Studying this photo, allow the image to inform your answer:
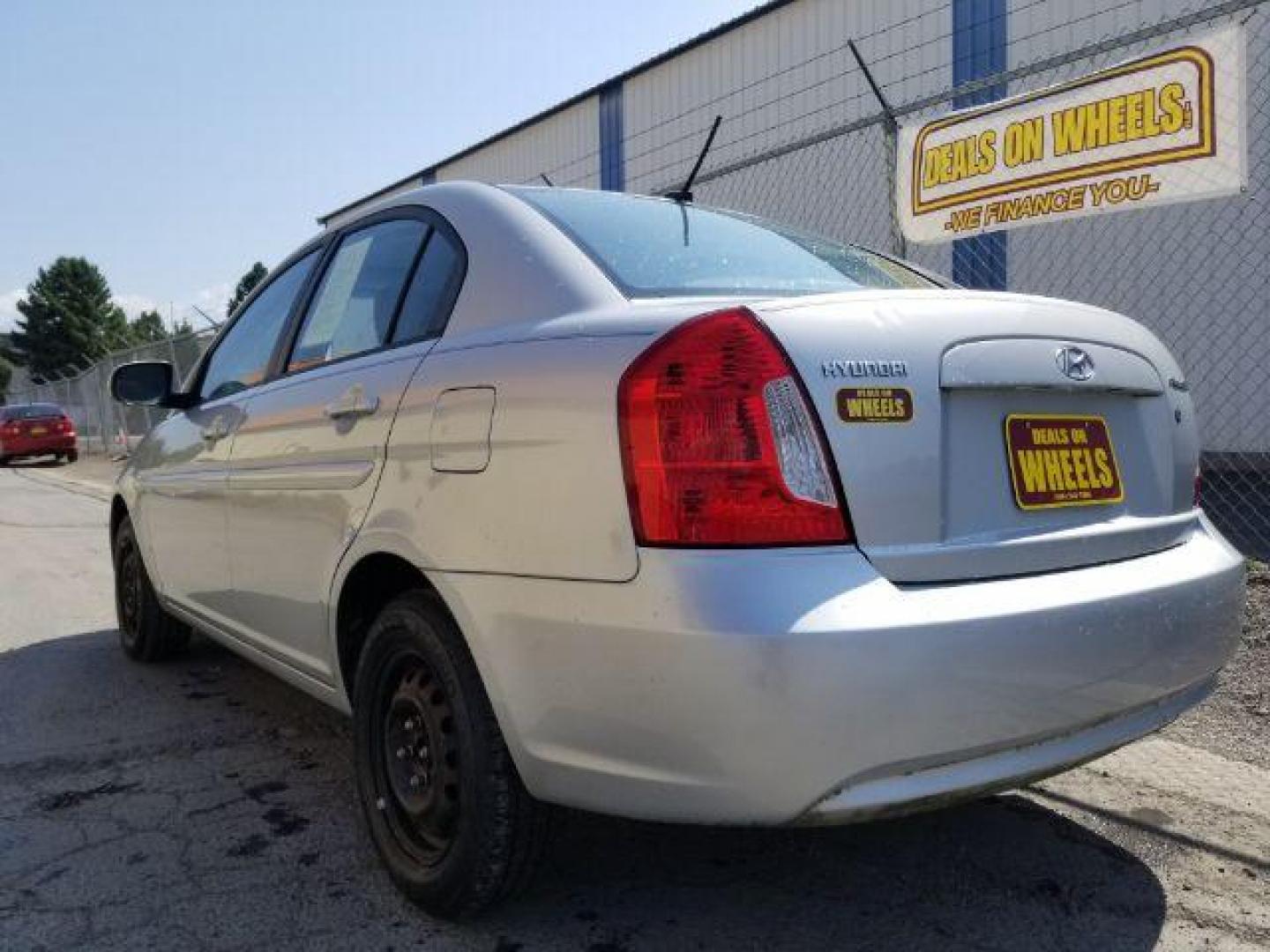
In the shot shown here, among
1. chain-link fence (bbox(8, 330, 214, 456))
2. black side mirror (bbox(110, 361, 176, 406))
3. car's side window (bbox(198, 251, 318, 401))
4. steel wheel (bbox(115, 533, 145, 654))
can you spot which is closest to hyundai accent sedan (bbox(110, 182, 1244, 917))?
car's side window (bbox(198, 251, 318, 401))

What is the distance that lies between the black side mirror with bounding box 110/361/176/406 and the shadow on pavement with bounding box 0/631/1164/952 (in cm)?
144

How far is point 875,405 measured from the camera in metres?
1.91

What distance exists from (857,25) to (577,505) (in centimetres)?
1083

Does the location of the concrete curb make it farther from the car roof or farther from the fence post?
the car roof

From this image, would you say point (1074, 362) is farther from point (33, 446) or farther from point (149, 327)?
point (149, 327)

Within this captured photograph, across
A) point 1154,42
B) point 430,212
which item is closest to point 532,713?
point 430,212

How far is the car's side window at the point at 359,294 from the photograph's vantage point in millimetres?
2826

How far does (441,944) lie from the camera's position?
7.50 feet

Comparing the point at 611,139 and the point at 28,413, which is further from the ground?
the point at 611,139

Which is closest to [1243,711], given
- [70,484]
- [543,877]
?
[543,877]

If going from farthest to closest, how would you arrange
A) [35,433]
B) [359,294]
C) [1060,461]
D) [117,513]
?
[35,433] < [117,513] < [359,294] < [1060,461]

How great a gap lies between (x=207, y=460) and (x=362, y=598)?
1285 mm

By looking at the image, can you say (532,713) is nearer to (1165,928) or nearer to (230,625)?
(1165,928)

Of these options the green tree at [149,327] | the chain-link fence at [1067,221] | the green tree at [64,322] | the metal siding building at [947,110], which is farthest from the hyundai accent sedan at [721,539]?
the green tree at [149,327]
